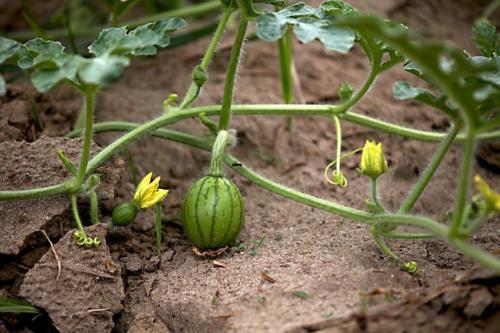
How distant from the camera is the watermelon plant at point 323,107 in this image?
1624 millimetres

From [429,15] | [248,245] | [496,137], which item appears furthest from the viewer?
[429,15]

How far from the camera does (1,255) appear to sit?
2.01m

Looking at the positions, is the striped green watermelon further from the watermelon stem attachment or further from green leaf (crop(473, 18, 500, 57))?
green leaf (crop(473, 18, 500, 57))

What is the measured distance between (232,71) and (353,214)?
1.98 feet

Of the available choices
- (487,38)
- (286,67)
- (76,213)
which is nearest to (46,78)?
(76,213)

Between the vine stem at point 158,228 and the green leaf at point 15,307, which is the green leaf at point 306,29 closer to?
the vine stem at point 158,228

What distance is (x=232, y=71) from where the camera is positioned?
2.21m

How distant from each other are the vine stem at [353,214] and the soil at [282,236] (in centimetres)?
11

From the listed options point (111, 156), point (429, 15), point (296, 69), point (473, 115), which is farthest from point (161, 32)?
point (429, 15)

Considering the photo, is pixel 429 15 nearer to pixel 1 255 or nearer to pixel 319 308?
pixel 319 308

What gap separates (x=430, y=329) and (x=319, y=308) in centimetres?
29

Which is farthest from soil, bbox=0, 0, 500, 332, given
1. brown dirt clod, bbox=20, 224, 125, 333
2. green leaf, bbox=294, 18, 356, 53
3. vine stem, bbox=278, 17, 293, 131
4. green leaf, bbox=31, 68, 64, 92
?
green leaf, bbox=294, 18, 356, 53

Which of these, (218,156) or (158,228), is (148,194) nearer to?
(158,228)

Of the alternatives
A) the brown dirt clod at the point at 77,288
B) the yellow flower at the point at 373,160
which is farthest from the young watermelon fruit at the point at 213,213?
the yellow flower at the point at 373,160
